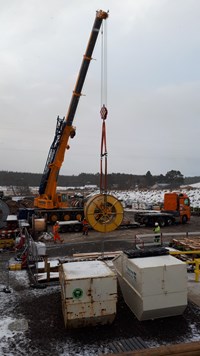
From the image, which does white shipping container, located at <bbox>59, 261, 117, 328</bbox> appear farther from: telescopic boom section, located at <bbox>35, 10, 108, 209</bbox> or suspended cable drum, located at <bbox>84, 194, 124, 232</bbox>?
telescopic boom section, located at <bbox>35, 10, 108, 209</bbox>

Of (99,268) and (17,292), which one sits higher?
(99,268)

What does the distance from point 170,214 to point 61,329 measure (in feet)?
59.5

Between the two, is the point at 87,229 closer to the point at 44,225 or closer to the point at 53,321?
the point at 44,225

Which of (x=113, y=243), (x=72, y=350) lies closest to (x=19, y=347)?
(x=72, y=350)

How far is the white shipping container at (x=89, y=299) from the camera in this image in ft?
23.8

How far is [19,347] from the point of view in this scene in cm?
659

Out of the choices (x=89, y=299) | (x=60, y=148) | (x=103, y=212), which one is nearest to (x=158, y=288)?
(x=89, y=299)

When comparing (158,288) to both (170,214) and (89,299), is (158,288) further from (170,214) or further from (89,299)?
(170,214)

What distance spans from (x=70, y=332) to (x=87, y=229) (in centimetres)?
1336

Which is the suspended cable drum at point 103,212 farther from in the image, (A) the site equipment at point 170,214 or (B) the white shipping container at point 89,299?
(A) the site equipment at point 170,214

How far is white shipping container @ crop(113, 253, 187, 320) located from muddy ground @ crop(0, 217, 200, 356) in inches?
11.2

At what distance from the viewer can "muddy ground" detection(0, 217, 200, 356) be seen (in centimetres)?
661

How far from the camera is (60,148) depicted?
2248 cm

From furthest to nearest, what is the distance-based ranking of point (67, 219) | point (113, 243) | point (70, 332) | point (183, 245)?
point (67, 219), point (113, 243), point (183, 245), point (70, 332)
